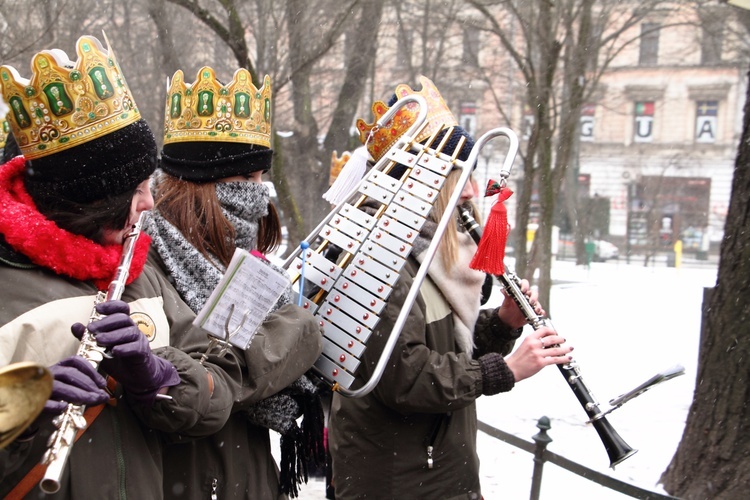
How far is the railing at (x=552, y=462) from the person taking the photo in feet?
10.4

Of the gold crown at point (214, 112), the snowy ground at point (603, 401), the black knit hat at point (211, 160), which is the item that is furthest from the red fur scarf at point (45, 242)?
the snowy ground at point (603, 401)

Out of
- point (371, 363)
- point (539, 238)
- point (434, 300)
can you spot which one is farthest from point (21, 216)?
point (539, 238)

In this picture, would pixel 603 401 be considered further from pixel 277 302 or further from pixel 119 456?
pixel 119 456

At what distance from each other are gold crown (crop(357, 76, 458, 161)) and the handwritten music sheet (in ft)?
3.16

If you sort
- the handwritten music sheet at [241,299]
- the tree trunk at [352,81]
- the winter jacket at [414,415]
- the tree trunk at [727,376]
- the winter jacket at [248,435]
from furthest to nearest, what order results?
the tree trunk at [352,81]
the tree trunk at [727,376]
the winter jacket at [414,415]
the winter jacket at [248,435]
the handwritten music sheet at [241,299]

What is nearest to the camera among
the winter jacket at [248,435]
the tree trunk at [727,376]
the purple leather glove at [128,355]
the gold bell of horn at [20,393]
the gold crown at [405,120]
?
the gold bell of horn at [20,393]

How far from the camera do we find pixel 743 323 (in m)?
3.77

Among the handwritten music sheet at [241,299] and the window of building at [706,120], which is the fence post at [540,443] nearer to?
the handwritten music sheet at [241,299]

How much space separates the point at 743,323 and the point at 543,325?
1.76m

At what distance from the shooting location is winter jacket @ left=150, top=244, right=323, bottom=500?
1.85 meters

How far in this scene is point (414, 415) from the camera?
8.20 ft

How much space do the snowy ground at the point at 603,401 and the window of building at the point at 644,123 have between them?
65.6 ft

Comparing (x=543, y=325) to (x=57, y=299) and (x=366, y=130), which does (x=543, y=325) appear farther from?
(x=57, y=299)

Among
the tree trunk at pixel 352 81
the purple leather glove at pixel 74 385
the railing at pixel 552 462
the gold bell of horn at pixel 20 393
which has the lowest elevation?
the railing at pixel 552 462
